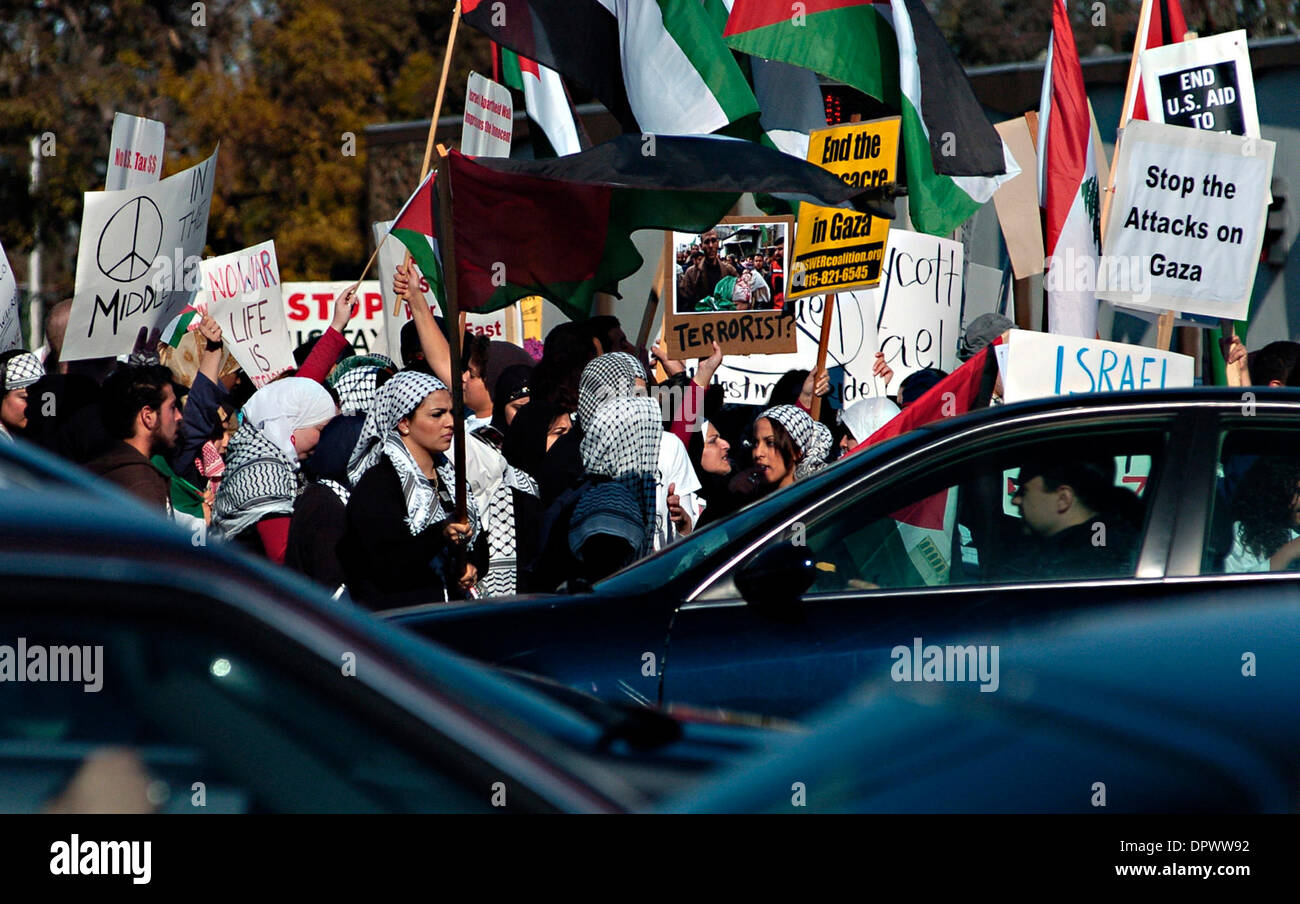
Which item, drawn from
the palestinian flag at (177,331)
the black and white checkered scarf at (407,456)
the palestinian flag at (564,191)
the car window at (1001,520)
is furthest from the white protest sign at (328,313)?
the car window at (1001,520)

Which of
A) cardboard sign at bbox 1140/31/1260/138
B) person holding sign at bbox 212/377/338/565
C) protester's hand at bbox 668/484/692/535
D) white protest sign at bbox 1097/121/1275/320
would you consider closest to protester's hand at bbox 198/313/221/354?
person holding sign at bbox 212/377/338/565

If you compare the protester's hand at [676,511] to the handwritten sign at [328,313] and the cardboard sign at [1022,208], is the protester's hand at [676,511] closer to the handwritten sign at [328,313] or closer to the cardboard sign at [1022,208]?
the cardboard sign at [1022,208]

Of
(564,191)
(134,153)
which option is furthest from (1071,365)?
(134,153)

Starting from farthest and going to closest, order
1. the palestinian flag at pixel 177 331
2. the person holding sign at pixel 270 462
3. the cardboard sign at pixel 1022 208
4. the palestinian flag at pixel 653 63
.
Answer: the palestinian flag at pixel 177 331, the cardboard sign at pixel 1022 208, the palestinian flag at pixel 653 63, the person holding sign at pixel 270 462

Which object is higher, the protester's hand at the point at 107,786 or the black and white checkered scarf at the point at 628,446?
the black and white checkered scarf at the point at 628,446

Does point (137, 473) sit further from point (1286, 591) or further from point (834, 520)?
point (1286, 591)

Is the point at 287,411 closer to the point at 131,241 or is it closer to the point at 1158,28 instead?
the point at 131,241

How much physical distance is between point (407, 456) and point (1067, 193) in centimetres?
480

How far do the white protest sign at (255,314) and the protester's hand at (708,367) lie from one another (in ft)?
8.66

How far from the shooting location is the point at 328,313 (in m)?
14.8

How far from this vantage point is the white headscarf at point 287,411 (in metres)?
6.54

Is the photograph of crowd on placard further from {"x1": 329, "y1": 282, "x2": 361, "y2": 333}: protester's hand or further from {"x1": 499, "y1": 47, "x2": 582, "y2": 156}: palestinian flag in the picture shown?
{"x1": 329, "y1": 282, "x2": 361, "y2": 333}: protester's hand

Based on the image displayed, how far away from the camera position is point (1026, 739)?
2080mm
